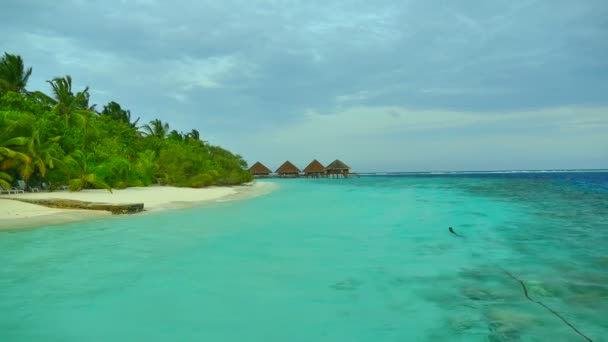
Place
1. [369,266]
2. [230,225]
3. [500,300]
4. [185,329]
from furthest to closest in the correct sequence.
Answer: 1. [230,225]
2. [369,266]
3. [500,300]
4. [185,329]

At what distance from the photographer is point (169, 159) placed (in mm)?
35219

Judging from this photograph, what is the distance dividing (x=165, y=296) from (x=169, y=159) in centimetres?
3149

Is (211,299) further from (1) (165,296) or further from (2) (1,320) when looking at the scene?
(2) (1,320)

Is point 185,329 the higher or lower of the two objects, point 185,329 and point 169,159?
the lower

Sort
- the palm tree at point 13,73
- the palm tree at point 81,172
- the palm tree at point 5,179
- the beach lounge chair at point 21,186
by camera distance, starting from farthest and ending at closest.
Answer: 1. the palm tree at point 13,73
2. the palm tree at point 81,172
3. the beach lounge chair at point 21,186
4. the palm tree at point 5,179

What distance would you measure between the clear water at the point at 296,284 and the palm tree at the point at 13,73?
2571 centimetres

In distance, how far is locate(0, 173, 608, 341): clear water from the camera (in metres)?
4.45

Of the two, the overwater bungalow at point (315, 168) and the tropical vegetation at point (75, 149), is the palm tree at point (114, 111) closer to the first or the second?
the tropical vegetation at point (75, 149)

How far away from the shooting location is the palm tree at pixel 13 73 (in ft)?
97.8

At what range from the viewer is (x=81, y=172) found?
2156cm

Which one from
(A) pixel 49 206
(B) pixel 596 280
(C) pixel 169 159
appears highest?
(C) pixel 169 159

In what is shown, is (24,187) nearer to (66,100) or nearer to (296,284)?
(66,100)

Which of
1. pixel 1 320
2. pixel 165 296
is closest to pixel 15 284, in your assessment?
pixel 1 320

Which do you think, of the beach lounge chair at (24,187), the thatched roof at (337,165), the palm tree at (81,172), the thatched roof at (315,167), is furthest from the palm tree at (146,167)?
the thatched roof at (315,167)
